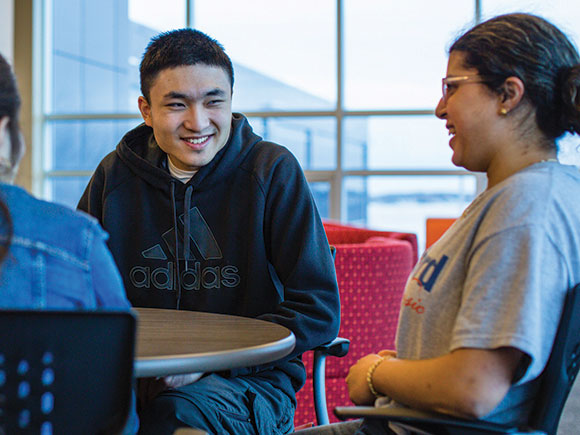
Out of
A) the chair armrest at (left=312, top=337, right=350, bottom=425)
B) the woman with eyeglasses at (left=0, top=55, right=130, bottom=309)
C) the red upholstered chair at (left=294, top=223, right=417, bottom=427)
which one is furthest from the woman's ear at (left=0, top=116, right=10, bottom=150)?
the red upholstered chair at (left=294, top=223, right=417, bottom=427)

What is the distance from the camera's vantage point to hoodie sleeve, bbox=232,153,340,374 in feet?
5.11

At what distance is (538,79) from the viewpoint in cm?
104

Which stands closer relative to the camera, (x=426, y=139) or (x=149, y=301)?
(x=149, y=301)

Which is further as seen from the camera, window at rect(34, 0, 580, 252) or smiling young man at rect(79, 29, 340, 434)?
window at rect(34, 0, 580, 252)

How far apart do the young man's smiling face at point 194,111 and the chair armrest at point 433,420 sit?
0.97 m

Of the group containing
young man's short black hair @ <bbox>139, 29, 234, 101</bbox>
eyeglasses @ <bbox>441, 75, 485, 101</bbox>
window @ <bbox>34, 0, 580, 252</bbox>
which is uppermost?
window @ <bbox>34, 0, 580, 252</bbox>

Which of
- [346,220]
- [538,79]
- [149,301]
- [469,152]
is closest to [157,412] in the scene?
[149,301]

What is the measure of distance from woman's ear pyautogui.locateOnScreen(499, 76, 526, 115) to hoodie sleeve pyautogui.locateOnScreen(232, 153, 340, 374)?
69cm

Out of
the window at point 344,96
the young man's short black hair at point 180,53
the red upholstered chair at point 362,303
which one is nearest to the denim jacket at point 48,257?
the young man's short black hair at point 180,53

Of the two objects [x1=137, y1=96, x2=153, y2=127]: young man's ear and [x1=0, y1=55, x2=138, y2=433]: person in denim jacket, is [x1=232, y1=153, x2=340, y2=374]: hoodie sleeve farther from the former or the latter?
[x1=0, y1=55, x2=138, y2=433]: person in denim jacket

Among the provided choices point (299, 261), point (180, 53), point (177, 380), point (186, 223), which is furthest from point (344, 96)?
point (177, 380)

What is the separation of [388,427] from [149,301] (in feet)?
2.77

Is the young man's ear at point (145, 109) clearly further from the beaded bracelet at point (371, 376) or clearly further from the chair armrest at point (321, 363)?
the beaded bracelet at point (371, 376)

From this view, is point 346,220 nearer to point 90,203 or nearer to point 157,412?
point 90,203
